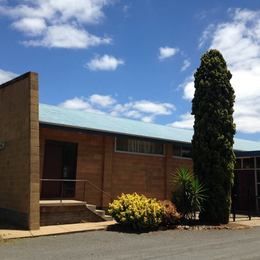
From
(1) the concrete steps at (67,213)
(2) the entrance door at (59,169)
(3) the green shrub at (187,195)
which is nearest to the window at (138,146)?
(2) the entrance door at (59,169)

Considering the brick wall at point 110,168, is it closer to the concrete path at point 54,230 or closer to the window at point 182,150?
the window at point 182,150

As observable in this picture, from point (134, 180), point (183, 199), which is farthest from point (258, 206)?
point (183, 199)

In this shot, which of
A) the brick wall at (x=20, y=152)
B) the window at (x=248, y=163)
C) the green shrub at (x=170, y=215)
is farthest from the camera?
the window at (x=248, y=163)

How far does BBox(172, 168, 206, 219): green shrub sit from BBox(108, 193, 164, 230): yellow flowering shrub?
120 centimetres

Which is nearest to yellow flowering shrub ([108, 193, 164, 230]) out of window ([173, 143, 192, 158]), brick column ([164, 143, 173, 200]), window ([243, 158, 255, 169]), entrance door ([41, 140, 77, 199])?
entrance door ([41, 140, 77, 199])

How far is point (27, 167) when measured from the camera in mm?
15430

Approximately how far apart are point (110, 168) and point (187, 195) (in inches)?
190

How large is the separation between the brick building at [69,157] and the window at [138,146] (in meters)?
0.05

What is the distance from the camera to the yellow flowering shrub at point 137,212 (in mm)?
15445

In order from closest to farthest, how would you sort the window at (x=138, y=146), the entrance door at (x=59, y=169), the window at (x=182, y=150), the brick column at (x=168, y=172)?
1. the entrance door at (x=59, y=169)
2. the window at (x=138, y=146)
3. the brick column at (x=168, y=172)
4. the window at (x=182, y=150)

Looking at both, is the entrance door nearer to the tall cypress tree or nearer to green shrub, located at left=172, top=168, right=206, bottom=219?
green shrub, located at left=172, top=168, right=206, bottom=219

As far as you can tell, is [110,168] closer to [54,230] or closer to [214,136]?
[214,136]

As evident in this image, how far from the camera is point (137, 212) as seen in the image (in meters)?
15.5

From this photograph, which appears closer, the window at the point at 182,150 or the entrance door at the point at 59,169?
the entrance door at the point at 59,169
